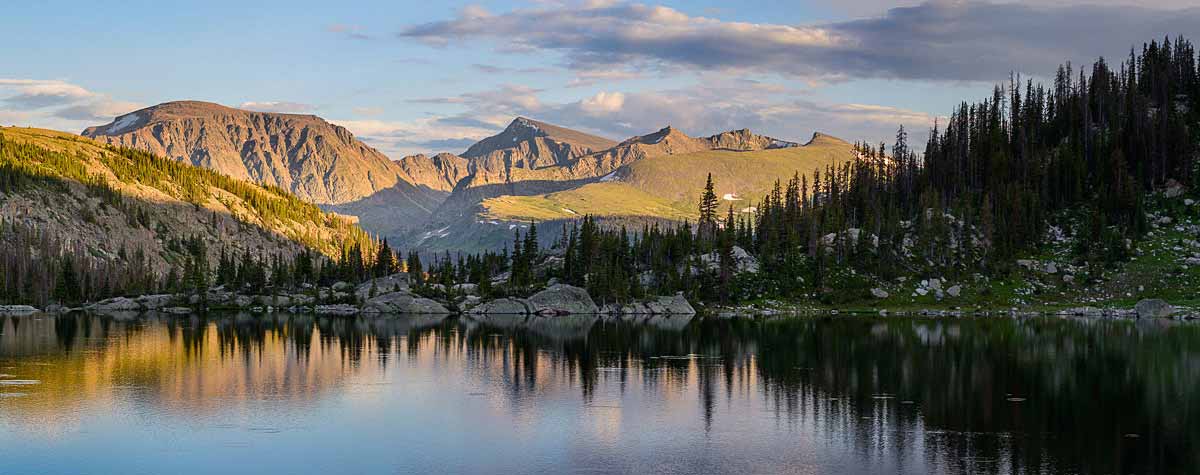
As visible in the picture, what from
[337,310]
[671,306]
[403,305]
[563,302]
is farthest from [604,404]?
[337,310]

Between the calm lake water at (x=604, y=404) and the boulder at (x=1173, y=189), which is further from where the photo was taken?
the boulder at (x=1173, y=189)

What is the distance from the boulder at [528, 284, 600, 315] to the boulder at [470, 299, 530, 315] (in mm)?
1719

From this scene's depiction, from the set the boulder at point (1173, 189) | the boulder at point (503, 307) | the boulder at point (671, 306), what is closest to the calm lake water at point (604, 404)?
the boulder at point (671, 306)

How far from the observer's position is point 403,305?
194 m

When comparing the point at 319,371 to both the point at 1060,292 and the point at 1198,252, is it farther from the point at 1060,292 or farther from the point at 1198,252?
the point at 1198,252

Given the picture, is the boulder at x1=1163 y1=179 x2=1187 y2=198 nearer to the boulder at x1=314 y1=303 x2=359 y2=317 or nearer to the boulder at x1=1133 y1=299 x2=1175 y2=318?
the boulder at x1=1133 y1=299 x2=1175 y2=318

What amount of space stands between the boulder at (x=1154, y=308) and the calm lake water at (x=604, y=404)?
4535 cm

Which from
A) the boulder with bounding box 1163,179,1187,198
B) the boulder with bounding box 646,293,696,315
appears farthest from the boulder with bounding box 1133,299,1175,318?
the boulder with bounding box 646,293,696,315

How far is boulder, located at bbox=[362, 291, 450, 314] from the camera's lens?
192125 mm

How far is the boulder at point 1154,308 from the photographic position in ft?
520

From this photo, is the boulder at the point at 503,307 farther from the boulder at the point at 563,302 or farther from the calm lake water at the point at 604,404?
the calm lake water at the point at 604,404

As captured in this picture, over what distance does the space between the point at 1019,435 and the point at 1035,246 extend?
149330 millimetres

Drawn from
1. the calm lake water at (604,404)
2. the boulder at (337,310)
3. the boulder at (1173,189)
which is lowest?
the boulder at (337,310)

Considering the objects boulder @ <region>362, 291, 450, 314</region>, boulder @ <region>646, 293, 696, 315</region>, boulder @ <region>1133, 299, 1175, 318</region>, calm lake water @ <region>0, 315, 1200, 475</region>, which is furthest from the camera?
boulder @ <region>362, 291, 450, 314</region>
